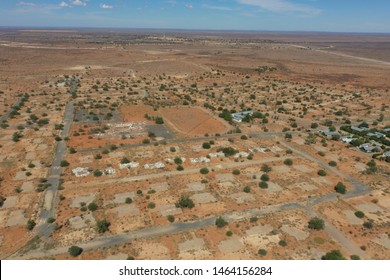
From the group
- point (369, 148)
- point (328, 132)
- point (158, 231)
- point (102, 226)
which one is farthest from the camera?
point (328, 132)

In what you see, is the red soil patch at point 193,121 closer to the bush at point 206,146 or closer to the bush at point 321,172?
the bush at point 206,146

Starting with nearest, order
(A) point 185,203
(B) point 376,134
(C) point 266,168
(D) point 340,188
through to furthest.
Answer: (A) point 185,203
(D) point 340,188
(C) point 266,168
(B) point 376,134

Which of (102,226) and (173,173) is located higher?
(102,226)

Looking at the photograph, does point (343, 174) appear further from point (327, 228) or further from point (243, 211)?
point (243, 211)

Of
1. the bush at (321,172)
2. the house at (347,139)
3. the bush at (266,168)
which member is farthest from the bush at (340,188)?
the house at (347,139)

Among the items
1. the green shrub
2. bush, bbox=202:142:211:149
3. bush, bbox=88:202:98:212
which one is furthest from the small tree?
bush, bbox=202:142:211:149

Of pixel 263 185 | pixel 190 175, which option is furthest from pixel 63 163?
pixel 263 185

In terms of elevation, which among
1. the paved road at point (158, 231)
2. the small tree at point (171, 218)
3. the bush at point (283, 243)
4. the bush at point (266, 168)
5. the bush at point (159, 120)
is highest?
the bush at point (159, 120)

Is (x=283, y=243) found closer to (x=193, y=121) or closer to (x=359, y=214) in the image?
(x=359, y=214)
